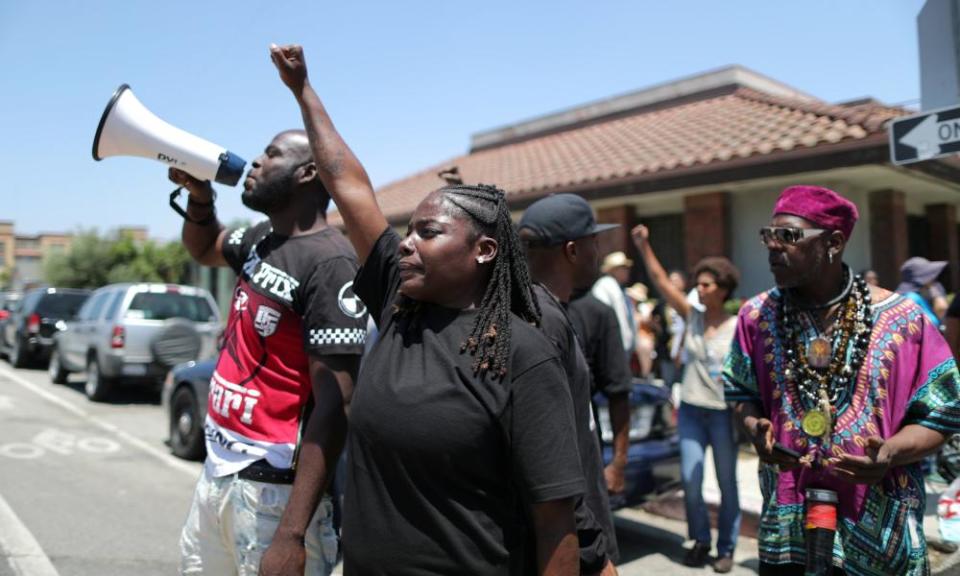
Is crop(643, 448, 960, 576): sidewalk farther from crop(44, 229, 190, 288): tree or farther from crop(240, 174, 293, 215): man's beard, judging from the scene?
crop(44, 229, 190, 288): tree

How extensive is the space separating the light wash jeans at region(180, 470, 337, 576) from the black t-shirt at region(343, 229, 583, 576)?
0.69m

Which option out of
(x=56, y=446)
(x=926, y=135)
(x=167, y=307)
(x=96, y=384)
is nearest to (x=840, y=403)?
(x=926, y=135)

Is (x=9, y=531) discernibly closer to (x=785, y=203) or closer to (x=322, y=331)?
(x=322, y=331)

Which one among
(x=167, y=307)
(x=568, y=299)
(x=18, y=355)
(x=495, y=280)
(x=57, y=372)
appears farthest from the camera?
(x=18, y=355)

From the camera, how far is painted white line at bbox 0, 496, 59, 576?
14.9ft

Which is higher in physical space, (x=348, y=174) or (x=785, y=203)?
(x=348, y=174)

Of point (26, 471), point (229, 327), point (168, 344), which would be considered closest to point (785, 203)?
point (229, 327)

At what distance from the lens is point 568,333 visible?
2.13 m

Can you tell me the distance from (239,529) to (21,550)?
349cm

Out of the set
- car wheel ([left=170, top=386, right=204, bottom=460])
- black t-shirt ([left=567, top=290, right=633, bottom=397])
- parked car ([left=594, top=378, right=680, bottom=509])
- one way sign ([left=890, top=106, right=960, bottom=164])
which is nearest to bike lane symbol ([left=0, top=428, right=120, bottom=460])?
car wheel ([left=170, top=386, right=204, bottom=460])

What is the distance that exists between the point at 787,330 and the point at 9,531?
5270 mm

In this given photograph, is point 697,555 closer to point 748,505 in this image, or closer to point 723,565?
point 723,565

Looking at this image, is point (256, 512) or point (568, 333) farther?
point (256, 512)

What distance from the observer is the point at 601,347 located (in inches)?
147
